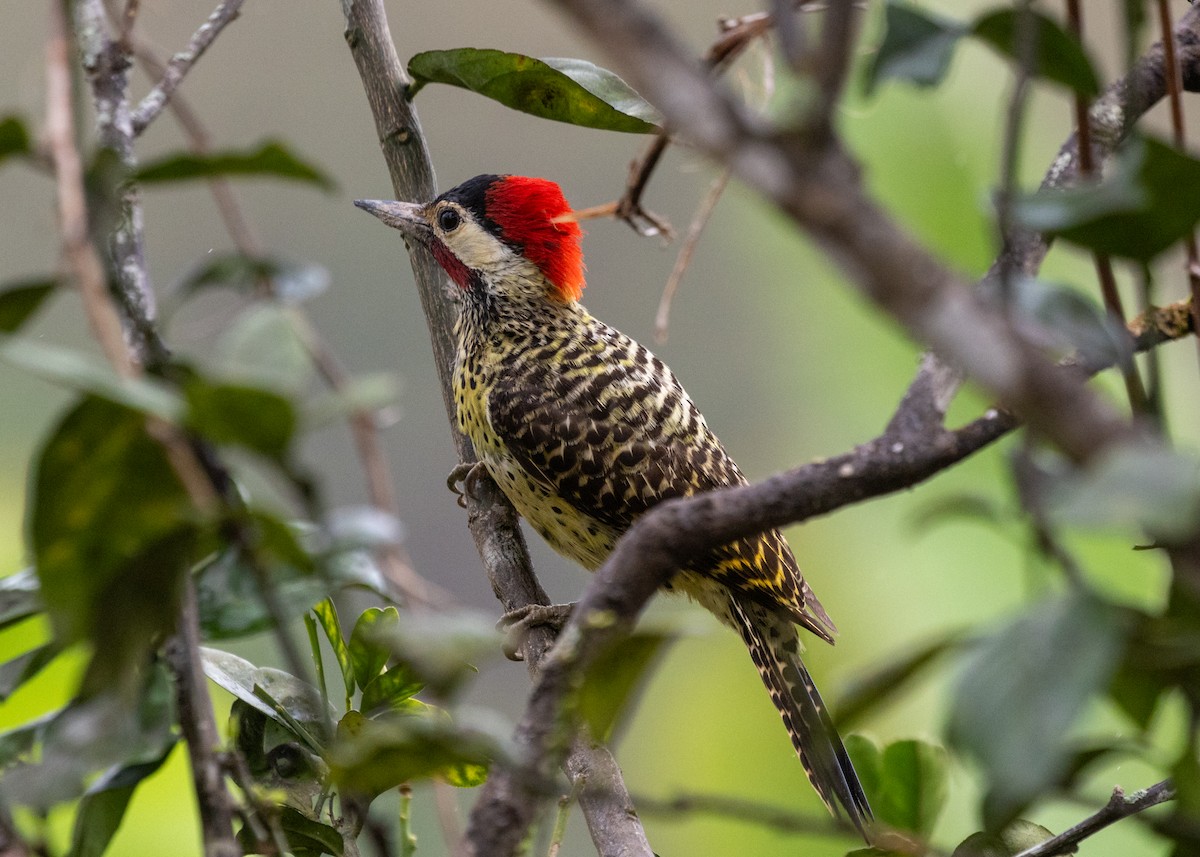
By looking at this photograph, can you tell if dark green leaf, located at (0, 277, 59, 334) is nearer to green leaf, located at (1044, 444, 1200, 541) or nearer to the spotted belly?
green leaf, located at (1044, 444, 1200, 541)

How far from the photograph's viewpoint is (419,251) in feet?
4.58

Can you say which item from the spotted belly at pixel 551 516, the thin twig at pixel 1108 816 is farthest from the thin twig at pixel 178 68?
the spotted belly at pixel 551 516

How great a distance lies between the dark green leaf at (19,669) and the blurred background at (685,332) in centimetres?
51

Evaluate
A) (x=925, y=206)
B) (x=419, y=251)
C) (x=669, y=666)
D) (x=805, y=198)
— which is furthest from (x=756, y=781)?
(x=805, y=198)

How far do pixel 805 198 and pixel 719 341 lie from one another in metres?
3.52

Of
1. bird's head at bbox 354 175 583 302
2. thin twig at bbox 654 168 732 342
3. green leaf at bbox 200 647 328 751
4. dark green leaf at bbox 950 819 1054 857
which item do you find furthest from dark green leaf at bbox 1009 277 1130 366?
bird's head at bbox 354 175 583 302

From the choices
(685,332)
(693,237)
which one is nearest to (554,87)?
(693,237)

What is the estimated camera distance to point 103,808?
2.08 feet

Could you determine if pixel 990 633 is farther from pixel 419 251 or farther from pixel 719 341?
pixel 719 341

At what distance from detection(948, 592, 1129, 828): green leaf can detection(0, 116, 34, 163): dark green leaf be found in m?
0.39

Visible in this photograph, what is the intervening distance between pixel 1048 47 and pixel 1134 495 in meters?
0.24

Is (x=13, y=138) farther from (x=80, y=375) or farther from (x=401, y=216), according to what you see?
(x=401, y=216)

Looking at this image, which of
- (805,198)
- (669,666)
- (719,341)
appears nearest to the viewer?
(805,198)

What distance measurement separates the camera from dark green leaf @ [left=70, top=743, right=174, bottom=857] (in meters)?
0.62
